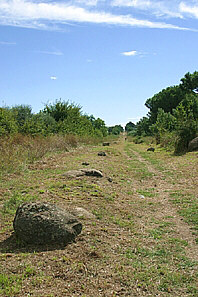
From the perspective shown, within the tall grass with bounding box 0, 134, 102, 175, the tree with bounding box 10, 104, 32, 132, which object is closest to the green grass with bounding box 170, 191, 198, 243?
the tall grass with bounding box 0, 134, 102, 175

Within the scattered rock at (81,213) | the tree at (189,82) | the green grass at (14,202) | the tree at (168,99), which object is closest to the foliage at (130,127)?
the tree at (168,99)

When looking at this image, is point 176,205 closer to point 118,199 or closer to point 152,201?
point 152,201

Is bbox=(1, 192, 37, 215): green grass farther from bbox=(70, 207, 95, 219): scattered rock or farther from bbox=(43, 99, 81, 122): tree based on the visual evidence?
bbox=(43, 99, 81, 122): tree

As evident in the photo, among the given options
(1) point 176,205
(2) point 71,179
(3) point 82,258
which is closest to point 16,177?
(2) point 71,179

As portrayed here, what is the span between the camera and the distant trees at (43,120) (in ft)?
57.0

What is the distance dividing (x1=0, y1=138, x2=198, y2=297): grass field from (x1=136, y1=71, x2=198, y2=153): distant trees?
9.84 meters

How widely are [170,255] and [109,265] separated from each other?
3.67 ft

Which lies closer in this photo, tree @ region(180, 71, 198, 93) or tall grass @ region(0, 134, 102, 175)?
tall grass @ region(0, 134, 102, 175)

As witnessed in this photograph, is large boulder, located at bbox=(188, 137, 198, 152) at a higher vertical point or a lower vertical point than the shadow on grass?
higher

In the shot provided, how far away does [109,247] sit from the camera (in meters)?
4.85

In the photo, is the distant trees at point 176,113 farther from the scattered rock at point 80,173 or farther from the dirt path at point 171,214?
the scattered rock at point 80,173

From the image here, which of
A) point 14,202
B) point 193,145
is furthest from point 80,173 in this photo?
point 193,145

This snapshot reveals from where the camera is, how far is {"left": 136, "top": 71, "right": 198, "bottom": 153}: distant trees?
18.7 metres

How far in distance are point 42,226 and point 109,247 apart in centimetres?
118
